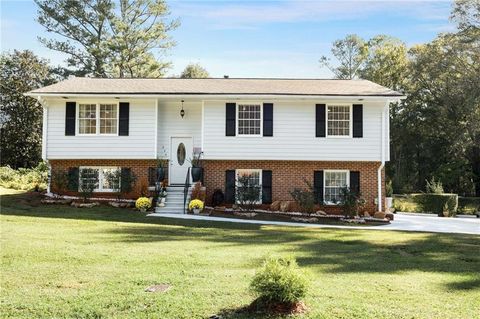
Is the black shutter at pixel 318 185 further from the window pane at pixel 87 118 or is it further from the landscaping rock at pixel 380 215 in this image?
the window pane at pixel 87 118

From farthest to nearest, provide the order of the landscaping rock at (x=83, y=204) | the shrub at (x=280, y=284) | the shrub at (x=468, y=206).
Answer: the shrub at (x=468, y=206)
the landscaping rock at (x=83, y=204)
the shrub at (x=280, y=284)

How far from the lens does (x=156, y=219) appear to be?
1620 cm

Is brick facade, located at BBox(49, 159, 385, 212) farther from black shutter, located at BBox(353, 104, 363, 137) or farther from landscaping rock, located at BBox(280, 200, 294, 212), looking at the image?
black shutter, located at BBox(353, 104, 363, 137)

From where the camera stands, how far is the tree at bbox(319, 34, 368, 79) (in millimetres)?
46753

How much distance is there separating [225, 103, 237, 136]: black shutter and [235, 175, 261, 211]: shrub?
1.98 meters

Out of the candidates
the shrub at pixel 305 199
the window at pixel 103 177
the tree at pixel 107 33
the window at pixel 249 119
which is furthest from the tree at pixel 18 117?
the shrub at pixel 305 199

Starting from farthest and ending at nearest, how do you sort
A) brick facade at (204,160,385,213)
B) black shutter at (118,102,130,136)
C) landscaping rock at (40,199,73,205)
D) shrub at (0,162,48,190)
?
1. shrub at (0,162,48,190)
2. black shutter at (118,102,130,136)
3. brick facade at (204,160,385,213)
4. landscaping rock at (40,199,73,205)

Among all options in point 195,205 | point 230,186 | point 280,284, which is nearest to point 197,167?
point 230,186

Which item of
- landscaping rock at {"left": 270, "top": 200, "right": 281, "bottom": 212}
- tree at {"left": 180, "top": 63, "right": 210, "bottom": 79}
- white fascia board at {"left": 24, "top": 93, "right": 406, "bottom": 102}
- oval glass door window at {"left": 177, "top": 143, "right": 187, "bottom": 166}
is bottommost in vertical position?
landscaping rock at {"left": 270, "top": 200, "right": 281, "bottom": 212}

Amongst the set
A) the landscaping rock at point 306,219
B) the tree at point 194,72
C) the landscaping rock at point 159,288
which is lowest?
the landscaping rock at point 159,288

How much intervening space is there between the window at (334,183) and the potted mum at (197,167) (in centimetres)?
534

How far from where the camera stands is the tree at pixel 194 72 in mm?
46688

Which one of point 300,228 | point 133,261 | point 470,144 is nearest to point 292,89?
point 300,228

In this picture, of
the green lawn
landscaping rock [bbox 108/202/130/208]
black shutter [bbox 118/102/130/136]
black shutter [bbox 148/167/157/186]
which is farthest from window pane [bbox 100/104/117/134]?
the green lawn
